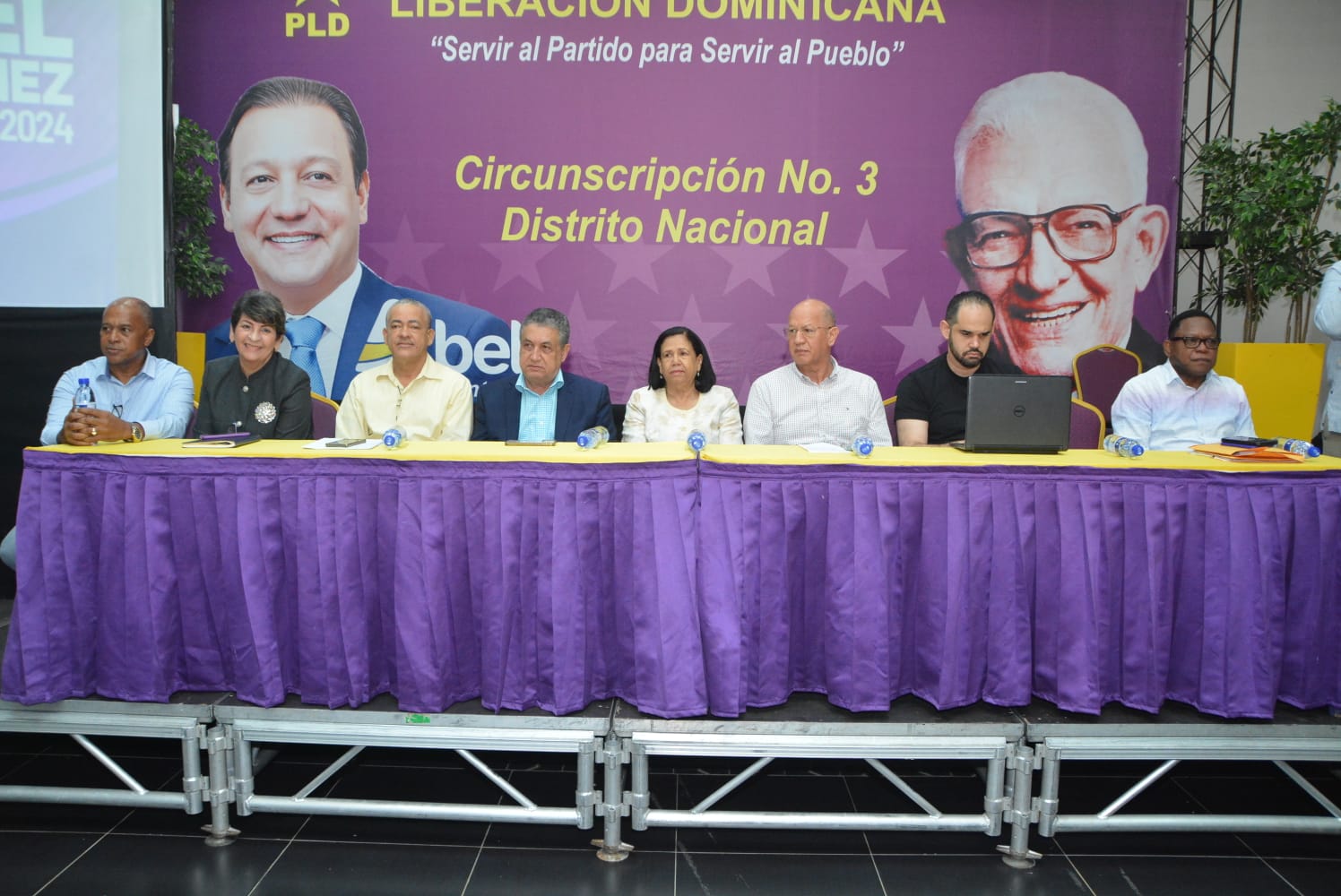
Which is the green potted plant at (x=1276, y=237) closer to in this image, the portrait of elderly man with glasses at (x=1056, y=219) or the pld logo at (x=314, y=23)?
the portrait of elderly man with glasses at (x=1056, y=219)

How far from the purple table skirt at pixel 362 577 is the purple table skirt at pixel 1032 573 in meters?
0.13

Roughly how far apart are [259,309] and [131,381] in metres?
0.56

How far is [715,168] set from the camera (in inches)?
159

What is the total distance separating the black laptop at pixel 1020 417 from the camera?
6.24 feet

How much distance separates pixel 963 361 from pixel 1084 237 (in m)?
1.88

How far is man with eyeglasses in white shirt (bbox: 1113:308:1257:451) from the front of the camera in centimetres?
276

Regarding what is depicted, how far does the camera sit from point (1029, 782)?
1762 mm

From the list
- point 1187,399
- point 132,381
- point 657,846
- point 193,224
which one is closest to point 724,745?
point 657,846

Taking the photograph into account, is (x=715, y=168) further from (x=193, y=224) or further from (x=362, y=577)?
(x=362, y=577)

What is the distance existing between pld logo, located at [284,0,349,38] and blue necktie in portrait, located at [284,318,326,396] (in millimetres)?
1417

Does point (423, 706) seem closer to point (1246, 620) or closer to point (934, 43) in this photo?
point (1246, 620)

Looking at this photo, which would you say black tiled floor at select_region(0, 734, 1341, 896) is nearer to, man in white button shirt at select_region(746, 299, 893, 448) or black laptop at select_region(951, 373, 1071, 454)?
black laptop at select_region(951, 373, 1071, 454)

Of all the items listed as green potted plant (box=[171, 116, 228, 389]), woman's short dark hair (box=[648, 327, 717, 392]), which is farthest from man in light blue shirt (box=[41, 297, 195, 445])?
woman's short dark hair (box=[648, 327, 717, 392])

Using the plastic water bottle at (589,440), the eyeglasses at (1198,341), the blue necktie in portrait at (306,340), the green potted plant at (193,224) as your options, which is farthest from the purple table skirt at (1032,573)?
the green potted plant at (193,224)
